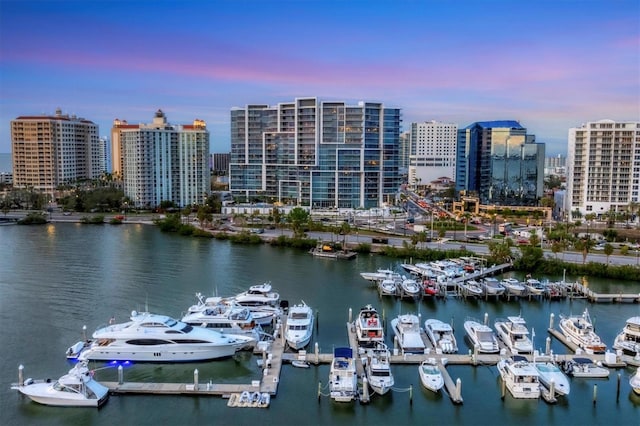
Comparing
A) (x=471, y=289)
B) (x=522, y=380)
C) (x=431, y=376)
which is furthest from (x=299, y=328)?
(x=471, y=289)

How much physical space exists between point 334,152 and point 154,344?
105ft

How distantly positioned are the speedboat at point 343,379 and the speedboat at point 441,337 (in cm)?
261

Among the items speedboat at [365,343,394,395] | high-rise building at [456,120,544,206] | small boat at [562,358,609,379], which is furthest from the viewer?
high-rise building at [456,120,544,206]

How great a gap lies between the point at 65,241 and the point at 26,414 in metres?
22.8

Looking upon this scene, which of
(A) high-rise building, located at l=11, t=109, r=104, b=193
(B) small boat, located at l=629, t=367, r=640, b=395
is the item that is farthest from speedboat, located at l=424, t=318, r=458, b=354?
(A) high-rise building, located at l=11, t=109, r=104, b=193

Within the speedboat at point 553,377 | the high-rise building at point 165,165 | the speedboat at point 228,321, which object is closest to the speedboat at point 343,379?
the speedboat at point 228,321

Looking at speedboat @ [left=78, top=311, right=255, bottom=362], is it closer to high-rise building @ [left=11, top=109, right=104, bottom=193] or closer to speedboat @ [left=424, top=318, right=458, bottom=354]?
speedboat @ [left=424, top=318, right=458, bottom=354]

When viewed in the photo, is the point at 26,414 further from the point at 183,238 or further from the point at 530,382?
the point at 183,238

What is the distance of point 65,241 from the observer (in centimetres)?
3216

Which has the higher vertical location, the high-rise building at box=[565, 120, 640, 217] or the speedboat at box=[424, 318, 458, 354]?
the high-rise building at box=[565, 120, 640, 217]

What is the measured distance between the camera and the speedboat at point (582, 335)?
1397cm

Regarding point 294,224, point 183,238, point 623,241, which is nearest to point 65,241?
point 183,238

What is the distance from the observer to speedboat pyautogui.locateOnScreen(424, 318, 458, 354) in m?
13.8

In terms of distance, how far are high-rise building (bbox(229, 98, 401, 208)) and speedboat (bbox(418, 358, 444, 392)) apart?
104ft
